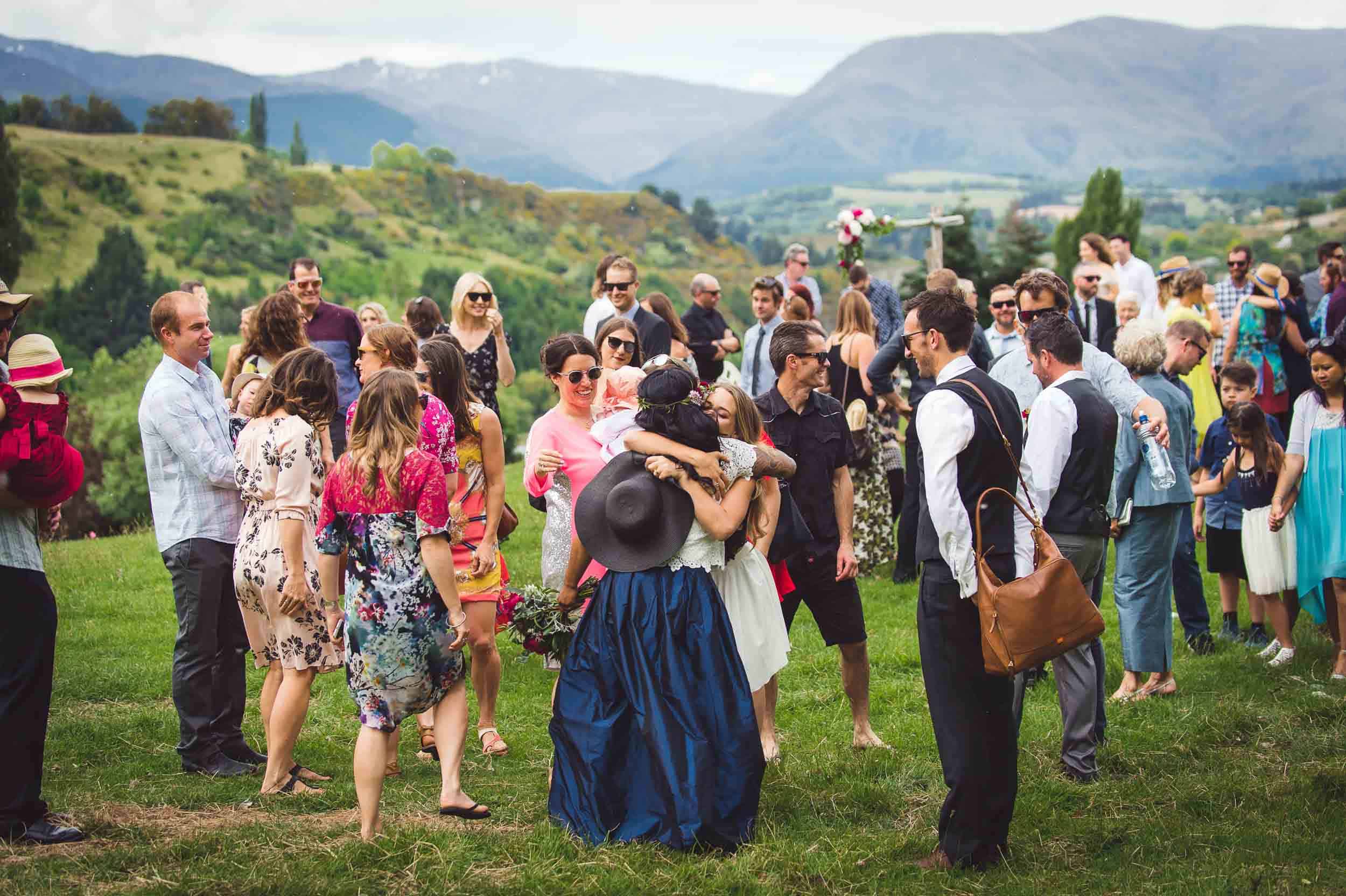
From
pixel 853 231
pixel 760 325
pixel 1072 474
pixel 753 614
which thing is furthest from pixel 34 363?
pixel 853 231

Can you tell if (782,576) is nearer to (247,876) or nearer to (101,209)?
(247,876)

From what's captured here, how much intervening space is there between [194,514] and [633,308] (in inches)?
171

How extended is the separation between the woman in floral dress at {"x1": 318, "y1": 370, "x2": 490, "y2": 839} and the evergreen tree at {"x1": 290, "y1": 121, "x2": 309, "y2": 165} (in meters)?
42.6

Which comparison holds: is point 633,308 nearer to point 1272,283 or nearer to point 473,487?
point 473,487

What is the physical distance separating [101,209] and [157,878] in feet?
130

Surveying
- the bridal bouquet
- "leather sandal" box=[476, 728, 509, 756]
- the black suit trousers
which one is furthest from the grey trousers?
"leather sandal" box=[476, 728, 509, 756]

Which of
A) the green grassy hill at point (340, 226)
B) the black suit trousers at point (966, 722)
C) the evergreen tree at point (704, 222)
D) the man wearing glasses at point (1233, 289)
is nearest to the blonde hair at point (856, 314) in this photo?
the man wearing glasses at point (1233, 289)

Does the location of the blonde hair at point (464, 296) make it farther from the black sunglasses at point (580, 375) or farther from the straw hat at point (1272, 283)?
the straw hat at point (1272, 283)

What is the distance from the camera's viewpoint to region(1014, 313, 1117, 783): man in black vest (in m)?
5.44

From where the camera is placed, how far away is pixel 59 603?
30.9ft

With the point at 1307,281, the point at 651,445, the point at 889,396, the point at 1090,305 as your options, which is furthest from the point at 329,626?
the point at 1307,281

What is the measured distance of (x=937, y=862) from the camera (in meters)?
4.55

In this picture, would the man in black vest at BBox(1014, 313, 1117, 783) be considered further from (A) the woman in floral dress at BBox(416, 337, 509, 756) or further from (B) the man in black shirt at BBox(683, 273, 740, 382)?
(B) the man in black shirt at BBox(683, 273, 740, 382)

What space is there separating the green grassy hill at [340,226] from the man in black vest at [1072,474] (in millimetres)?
27082
